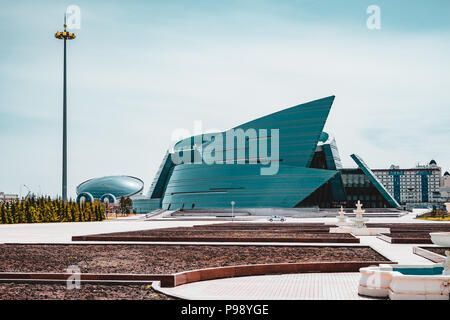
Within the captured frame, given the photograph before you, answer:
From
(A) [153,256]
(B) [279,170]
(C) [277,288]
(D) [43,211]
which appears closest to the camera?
(C) [277,288]

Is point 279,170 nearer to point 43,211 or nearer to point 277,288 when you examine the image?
point 43,211

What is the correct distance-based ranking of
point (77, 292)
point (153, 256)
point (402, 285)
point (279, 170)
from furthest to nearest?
point (279, 170) → point (153, 256) → point (77, 292) → point (402, 285)

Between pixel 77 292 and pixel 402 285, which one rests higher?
pixel 402 285

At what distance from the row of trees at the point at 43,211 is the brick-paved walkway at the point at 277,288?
4776 centimetres

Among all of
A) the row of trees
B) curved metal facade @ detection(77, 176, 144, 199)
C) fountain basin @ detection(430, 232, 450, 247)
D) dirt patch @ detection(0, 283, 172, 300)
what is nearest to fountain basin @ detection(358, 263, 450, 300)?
dirt patch @ detection(0, 283, 172, 300)

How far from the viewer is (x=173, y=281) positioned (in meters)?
12.6

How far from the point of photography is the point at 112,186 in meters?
180

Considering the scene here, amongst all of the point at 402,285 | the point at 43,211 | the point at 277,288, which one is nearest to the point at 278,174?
the point at 43,211

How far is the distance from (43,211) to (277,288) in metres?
52.4

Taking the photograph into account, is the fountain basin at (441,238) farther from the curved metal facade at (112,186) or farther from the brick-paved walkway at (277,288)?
the curved metal facade at (112,186)

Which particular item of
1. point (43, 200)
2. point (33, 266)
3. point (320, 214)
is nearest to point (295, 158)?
point (320, 214)

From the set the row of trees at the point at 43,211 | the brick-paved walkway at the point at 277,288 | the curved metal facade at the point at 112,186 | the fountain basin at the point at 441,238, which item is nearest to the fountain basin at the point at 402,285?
the brick-paved walkway at the point at 277,288
